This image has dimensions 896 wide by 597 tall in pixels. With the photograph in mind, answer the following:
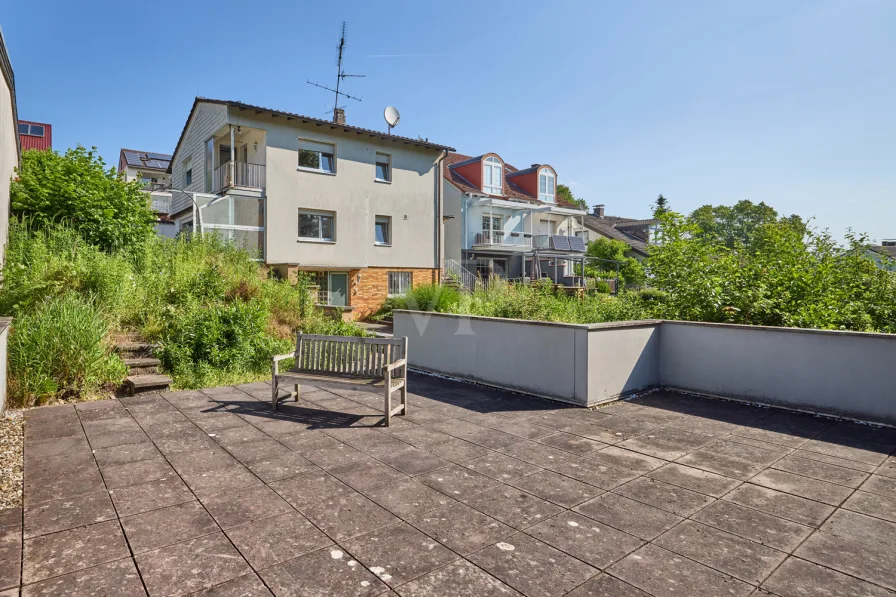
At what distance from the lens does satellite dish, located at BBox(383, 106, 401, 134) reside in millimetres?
24797

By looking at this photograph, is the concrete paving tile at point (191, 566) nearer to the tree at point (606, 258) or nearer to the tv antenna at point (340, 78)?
the tv antenna at point (340, 78)

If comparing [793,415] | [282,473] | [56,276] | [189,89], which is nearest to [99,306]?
[56,276]

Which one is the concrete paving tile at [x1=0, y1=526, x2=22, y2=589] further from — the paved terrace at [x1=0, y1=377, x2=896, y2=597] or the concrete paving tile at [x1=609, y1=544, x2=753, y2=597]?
the concrete paving tile at [x1=609, y1=544, x2=753, y2=597]

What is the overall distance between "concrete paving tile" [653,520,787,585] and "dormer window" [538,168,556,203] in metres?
32.8

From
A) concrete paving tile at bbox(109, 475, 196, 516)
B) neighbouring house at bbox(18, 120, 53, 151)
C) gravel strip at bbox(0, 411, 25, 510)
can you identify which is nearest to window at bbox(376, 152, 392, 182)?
gravel strip at bbox(0, 411, 25, 510)

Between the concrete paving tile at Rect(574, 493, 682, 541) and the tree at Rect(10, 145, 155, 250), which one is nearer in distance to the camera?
the concrete paving tile at Rect(574, 493, 682, 541)

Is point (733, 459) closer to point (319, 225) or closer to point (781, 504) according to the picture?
point (781, 504)

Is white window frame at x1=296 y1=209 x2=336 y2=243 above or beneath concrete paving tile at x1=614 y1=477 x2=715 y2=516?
above

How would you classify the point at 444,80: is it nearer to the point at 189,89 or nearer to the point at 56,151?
the point at 56,151

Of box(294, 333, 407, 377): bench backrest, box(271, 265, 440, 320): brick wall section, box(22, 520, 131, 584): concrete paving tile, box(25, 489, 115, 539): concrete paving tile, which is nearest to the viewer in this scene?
box(22, 520, 131, 584): concrete paving tile

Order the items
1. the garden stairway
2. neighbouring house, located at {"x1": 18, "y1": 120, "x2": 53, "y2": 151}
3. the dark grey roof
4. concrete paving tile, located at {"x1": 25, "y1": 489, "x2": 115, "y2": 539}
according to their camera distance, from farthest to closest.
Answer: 1. the dark grey roof
2. neighbouring house, located at {"x1": 18, "y1": 120, "x2": 53, "y2": 151}
3. the garden stairway
4. concrete paving tile, located at {"x1": 25, "y1": 489, "x2": 115, "y2": 539}

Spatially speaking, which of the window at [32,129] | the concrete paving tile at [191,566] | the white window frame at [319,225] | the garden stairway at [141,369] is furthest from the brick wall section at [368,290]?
the window at [32,129]

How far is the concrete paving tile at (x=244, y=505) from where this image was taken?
3434mm

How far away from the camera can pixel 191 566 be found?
285 cm
